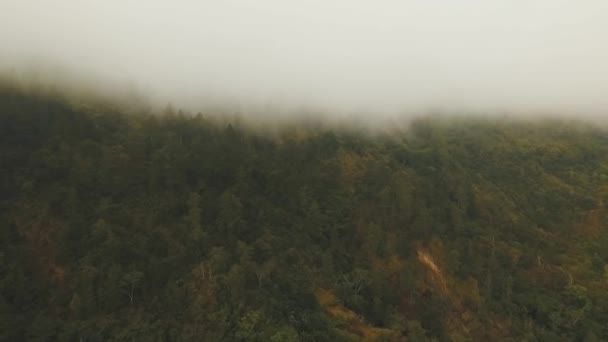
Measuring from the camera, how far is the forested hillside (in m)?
46.1

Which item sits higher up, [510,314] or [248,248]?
[248,248]

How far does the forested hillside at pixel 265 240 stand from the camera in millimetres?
46062

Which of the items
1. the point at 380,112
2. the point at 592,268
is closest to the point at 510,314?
the point at 592,268

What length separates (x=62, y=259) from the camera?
4781cm

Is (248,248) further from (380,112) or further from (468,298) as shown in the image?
(380,112)

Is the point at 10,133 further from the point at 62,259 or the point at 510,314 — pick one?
the point at 510,314

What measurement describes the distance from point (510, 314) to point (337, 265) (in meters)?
16.6

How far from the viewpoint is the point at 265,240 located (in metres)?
53.3

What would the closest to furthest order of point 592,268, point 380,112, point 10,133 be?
point 10,133 → point 592,268 → point 380,112

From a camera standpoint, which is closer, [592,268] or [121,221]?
[121,221]

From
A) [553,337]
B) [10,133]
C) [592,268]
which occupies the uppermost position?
[10,133]

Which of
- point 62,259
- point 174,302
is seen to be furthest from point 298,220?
point 62,259

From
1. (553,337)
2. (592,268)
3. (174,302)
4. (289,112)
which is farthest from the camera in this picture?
(289,112)

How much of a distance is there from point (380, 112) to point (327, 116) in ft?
44.9
